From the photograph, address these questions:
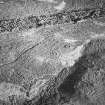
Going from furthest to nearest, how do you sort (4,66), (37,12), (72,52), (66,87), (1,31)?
(37,12) → (1,31) → (72,52) → (4,66) → (66,87)

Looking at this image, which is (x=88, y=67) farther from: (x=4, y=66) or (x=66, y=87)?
(x=4, y=66)

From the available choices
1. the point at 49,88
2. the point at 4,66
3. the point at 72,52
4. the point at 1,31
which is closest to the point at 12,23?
the point at 1,31

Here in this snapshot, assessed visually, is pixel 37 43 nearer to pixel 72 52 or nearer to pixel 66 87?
pixel 72 52

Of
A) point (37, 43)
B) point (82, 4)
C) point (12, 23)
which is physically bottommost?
point (37, 43)

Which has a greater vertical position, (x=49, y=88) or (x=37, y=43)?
(x=37, y=43)

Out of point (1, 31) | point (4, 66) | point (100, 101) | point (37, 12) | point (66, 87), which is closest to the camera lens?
point (100, 101)

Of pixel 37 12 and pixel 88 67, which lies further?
pixel 37 12

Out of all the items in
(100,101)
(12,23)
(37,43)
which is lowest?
(100,101)

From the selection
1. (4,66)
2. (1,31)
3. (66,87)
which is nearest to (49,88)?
(66,87)

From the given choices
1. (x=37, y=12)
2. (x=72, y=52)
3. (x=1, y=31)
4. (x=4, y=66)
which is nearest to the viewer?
(x=4, y=66)
